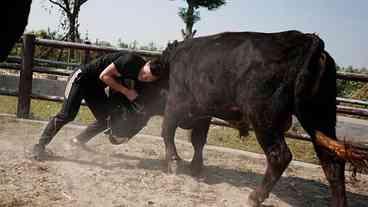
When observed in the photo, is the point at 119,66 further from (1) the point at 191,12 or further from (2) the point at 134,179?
(1) the point at 191,12

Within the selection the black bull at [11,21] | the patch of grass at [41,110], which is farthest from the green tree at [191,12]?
the black bull at [11,21]

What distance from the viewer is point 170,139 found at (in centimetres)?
486

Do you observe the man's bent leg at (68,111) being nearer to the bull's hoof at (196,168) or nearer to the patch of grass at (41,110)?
the bull's hoof at (196,168)

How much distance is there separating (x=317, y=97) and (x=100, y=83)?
250cm

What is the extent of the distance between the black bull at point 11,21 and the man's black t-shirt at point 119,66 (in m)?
2.57

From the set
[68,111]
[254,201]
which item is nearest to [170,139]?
[68,111]

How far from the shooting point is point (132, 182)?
429 cm

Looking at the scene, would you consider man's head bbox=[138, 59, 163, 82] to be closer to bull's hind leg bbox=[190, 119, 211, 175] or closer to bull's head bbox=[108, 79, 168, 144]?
bull's head bbox=[108, 79, 168, 144]

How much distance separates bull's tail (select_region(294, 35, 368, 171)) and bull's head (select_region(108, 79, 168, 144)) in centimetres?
184

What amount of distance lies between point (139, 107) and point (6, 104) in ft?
16.7

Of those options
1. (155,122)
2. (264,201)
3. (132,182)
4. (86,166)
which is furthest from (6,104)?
(264,201)

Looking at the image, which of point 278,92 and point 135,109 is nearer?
point 278,92

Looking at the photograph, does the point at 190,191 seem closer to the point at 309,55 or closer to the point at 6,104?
the point at 309,55

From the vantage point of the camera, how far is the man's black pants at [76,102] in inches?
195
